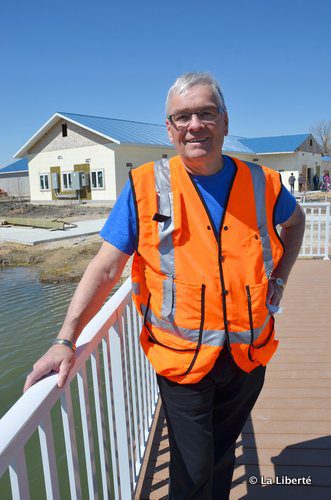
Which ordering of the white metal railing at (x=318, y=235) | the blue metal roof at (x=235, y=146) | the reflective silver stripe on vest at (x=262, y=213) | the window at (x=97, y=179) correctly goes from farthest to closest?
the blue metal roof at (x=235, y=146) → the window at (x=97, y=179) → the white metal railing at (x=318, y=235) → the reflective silver stripe on vest at (x=262, y=213)

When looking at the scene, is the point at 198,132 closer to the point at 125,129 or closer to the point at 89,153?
the point at 89,153

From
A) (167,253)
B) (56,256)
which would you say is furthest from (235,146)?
(167,253)

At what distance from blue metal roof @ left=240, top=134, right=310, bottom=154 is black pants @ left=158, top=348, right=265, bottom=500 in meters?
34.9

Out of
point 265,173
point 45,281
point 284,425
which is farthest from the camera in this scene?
point 45,281

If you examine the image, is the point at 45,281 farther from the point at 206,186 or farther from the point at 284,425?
the point at 206,186

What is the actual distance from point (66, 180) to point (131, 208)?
28424mm

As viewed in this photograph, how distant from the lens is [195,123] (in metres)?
1.55

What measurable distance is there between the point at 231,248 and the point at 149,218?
12.6 inches

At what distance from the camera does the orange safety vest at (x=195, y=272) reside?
152cm

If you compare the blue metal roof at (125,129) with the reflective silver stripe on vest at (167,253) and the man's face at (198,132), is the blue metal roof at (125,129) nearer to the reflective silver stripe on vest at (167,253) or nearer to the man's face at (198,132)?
the man's face at (198,132)

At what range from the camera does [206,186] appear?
1627 millimetres

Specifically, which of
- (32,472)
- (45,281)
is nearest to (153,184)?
(32,472)

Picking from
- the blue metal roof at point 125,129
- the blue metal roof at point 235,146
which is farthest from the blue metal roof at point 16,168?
the blue metal roof at point 235,146

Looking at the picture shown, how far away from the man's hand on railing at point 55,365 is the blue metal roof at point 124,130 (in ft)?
79.4
